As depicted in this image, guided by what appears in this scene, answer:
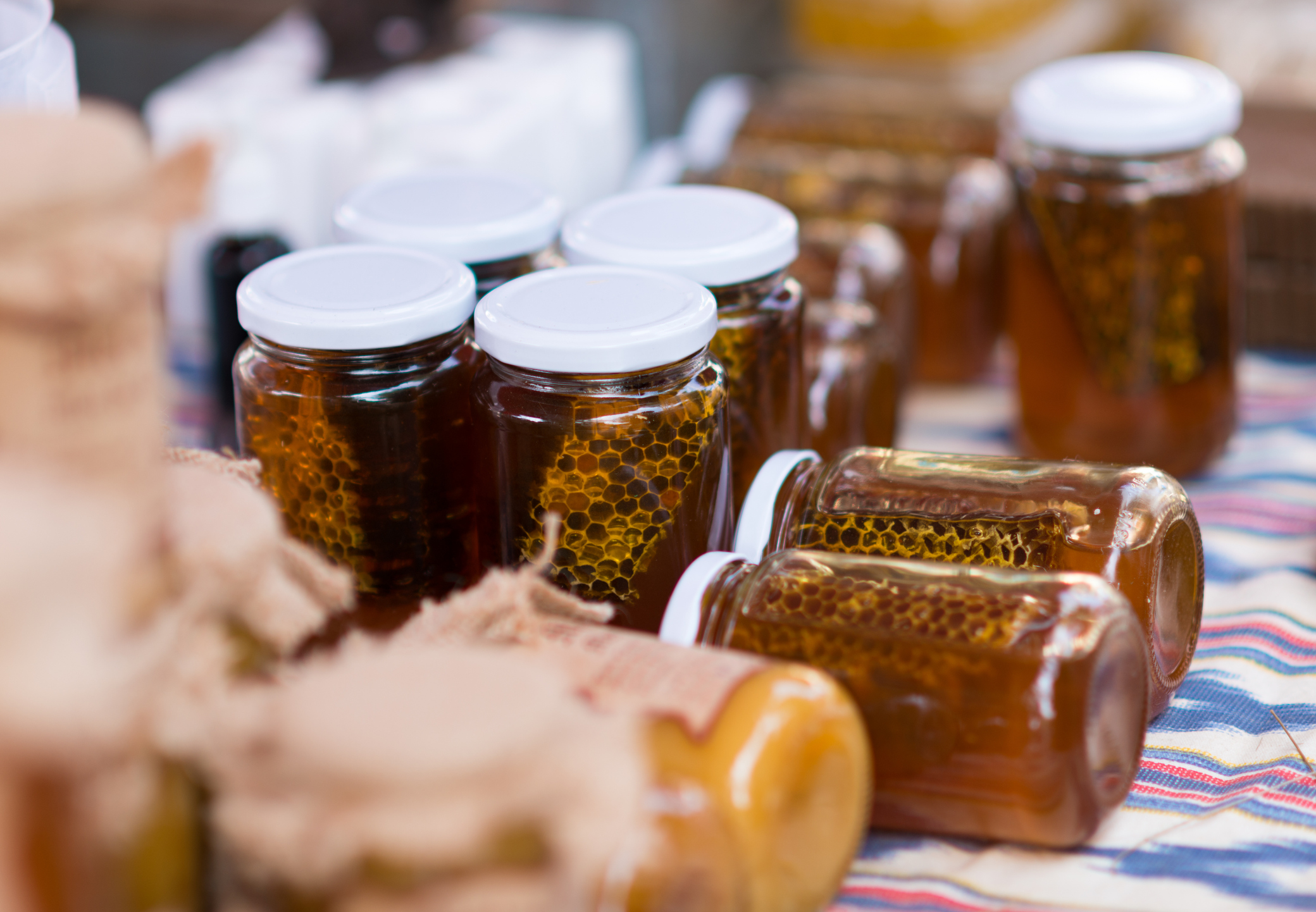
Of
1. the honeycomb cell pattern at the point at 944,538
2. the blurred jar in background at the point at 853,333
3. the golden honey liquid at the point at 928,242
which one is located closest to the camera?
the honeycomb cell pattern at the point at 944,538

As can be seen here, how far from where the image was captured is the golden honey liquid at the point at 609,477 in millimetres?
526

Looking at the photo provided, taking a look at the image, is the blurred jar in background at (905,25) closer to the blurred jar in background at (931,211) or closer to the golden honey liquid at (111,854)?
the blurred jar in background at (931,211)

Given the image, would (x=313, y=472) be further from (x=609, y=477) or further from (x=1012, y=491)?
(x=1012, y=491)

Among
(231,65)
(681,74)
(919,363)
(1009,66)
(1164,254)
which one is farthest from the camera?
(1009,66)

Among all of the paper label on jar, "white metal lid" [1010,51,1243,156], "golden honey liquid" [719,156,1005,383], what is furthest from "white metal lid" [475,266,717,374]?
"golden honey liquid" [719,156,1005,383]

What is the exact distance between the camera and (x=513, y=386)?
0.53m

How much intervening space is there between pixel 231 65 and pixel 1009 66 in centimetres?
96

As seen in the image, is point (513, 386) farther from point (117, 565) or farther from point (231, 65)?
point (231, 65)

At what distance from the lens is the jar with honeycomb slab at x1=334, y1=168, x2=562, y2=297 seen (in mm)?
626

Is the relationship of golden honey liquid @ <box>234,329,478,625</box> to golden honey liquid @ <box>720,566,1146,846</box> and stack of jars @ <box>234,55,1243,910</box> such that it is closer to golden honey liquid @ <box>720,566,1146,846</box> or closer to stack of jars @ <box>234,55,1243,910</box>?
stack of jars @ <box>234,55,1243,910</box>

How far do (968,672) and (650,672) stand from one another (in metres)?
0.12

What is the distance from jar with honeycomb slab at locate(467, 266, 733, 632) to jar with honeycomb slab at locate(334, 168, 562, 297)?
7cm

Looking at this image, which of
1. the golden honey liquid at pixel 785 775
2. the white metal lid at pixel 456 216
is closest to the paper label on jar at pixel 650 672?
the golden honey liquid at pixel 785 775

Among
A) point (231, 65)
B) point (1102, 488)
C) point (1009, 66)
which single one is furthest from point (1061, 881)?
point (1009, 66)
